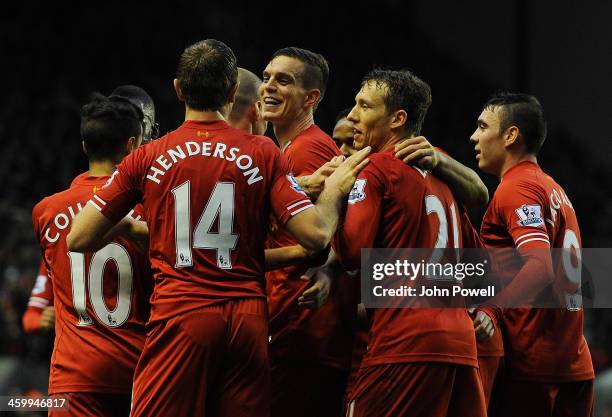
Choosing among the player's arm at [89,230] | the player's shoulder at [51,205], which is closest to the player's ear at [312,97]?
the player's shoulder at [51,205]

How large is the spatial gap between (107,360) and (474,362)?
65.1 inches

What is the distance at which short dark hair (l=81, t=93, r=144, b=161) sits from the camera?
428 centimetres

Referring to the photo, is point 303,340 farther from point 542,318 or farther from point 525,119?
point 525,119

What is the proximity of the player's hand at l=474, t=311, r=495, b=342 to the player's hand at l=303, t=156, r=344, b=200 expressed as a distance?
986 millimetres

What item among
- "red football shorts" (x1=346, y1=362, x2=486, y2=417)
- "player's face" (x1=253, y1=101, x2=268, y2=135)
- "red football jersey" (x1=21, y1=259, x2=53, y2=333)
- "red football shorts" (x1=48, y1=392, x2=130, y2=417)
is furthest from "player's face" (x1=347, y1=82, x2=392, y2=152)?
"red football jersey" (x1=21, y1=259, x2=53, y2=333)

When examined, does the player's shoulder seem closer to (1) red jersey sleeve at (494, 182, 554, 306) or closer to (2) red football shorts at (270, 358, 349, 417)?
(2) red football shorts at (270, 358, 349, 417)

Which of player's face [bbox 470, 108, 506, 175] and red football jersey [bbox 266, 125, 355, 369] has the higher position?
player's face [bbox 470, 108, 506, 175]

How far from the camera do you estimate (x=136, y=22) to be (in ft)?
46.2

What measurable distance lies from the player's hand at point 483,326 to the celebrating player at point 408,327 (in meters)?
0.41

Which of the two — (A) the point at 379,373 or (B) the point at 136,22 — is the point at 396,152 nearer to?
(A) the point at 379,373

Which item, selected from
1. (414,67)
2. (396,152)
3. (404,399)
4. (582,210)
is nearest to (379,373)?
(404,399)

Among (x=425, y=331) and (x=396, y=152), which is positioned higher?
(x=396, y=152)

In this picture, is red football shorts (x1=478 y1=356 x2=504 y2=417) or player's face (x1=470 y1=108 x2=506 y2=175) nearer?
red football shorts (x1=478 y1=356 x2=504 y2=417)

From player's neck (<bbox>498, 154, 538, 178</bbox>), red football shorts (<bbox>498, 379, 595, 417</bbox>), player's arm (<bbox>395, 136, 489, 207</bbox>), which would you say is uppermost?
player's neck (<bbox>498, 154, 538, 178</bbox>)
